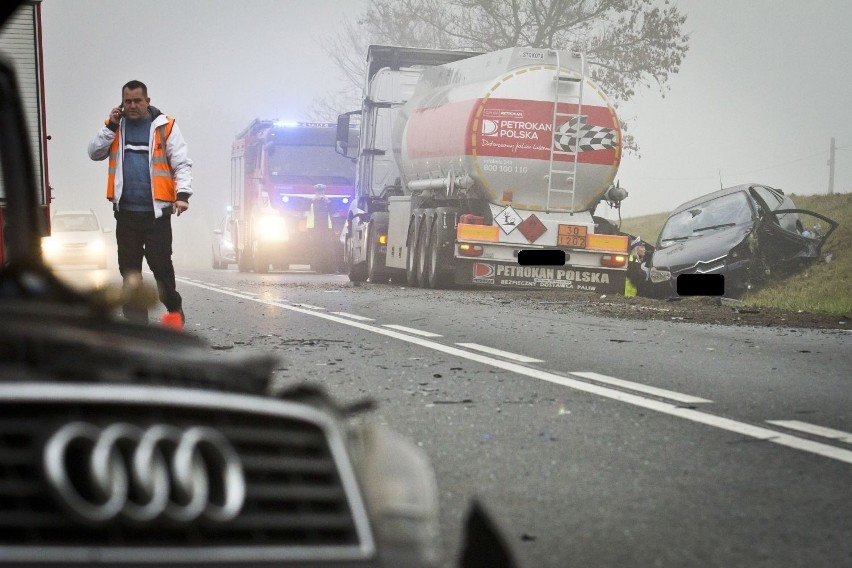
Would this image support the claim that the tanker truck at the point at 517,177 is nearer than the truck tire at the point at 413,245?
Yes

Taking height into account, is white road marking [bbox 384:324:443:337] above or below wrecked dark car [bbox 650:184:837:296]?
below

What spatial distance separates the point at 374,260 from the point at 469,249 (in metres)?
4.46

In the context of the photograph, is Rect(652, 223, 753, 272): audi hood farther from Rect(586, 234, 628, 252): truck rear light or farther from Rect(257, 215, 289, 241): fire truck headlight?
Rect(257, 215, 289, 241): fire truck headlight

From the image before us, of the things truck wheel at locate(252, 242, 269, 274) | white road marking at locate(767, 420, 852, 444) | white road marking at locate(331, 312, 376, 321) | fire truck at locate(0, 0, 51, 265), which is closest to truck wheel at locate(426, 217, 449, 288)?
white road marking at locate(331, 312, 376, 321)

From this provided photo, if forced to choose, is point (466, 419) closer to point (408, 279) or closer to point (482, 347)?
point (482, 347)

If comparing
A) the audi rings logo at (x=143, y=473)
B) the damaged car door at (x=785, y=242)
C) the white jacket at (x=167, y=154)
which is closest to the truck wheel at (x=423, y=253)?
the damaged car door at (x=785, y=242)

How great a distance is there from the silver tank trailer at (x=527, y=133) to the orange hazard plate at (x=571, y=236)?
299 millimetres

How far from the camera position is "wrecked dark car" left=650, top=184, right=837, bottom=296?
70.5ft

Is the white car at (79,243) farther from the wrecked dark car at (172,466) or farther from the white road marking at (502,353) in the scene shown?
the wrecked dark car at (172,466)

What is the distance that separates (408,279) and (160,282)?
577 inches

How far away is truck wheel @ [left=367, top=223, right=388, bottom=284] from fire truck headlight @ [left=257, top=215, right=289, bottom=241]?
535 centimetres

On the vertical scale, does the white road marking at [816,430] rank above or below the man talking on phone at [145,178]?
below

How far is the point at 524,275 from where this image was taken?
23.0m

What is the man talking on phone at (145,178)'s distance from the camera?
1049 centimetres
